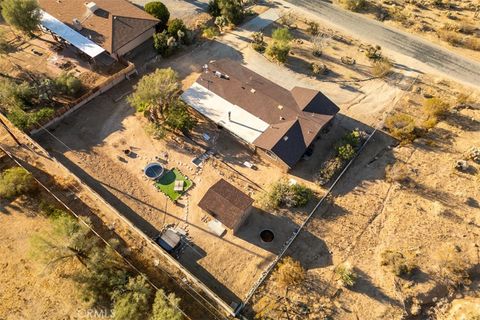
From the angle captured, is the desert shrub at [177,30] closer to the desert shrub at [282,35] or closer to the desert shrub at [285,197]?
the desert shrub at [282,35]

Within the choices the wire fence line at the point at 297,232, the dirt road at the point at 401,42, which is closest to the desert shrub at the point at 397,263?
the wire fence line at the point at 297,232

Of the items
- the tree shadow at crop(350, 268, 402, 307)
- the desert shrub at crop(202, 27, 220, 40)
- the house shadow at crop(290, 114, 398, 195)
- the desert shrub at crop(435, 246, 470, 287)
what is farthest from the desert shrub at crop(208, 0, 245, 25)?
the desert shrub at crop(435, 246, 470, 287)

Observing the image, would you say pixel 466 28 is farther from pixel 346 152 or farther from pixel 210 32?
pixel 210 32

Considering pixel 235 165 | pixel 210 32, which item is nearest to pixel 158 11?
pixel 210 32

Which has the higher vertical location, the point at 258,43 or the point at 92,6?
the point at 92,6

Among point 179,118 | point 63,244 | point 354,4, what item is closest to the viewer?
point 63,244

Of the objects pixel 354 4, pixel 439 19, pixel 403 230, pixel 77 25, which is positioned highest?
pixel 77 25

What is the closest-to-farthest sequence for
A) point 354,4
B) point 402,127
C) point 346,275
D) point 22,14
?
point 346,275 < point 402,127 < point 22,14 < point 354,4

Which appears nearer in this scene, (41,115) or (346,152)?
(346,152)
